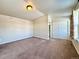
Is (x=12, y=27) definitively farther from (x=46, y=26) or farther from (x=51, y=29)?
(x=51, y=29)

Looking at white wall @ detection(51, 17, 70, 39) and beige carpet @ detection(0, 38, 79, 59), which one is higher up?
white wall @ detection(51, 17, 70, 39)

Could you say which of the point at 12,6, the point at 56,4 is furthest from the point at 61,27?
the point at 12,6

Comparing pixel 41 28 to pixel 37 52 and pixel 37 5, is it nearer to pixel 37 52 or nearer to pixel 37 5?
pixel 37 5

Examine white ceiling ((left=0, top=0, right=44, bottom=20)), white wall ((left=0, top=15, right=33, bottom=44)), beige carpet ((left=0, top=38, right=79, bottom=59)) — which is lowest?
beige carpet ((left=0, top=38, right=79, bottom=59))

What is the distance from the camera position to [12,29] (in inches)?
242

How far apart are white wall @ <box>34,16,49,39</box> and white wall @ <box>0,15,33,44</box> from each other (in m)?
1.21

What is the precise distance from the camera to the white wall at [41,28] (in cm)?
777

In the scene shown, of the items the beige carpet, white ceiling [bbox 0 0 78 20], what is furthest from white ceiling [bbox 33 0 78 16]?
the beige carpet

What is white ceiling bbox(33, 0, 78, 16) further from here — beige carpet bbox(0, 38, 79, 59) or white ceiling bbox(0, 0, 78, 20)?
beige carpet bbox(0, 38, 79, 59)

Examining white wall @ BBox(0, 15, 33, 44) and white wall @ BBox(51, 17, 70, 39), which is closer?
white wall @ BBox(0, 15, 33, 44)

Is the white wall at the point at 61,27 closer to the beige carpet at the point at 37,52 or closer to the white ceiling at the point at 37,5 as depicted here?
the white ceiling at the point at 37,5

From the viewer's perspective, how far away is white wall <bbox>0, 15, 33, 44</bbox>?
17.6 feet

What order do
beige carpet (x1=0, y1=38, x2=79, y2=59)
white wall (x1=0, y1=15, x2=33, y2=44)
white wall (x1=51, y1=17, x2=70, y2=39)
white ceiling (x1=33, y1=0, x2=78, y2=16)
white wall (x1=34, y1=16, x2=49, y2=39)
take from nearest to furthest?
beige carpet (x1=0, y1=38, x2=79, y2=59) → white ceiling (x1=33, y1=0, x2=78, y2=16) → white wall (x1=0, y1=15, x2=33, y2=44) → white wall (x1=51, y1=17, x2=70, y2=39) → white wall (x1=34, y1=16, x2=49, y2=39)

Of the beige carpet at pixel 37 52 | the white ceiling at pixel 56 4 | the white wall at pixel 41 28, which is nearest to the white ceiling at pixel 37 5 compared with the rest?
the white ceiling at pixel 56 4
